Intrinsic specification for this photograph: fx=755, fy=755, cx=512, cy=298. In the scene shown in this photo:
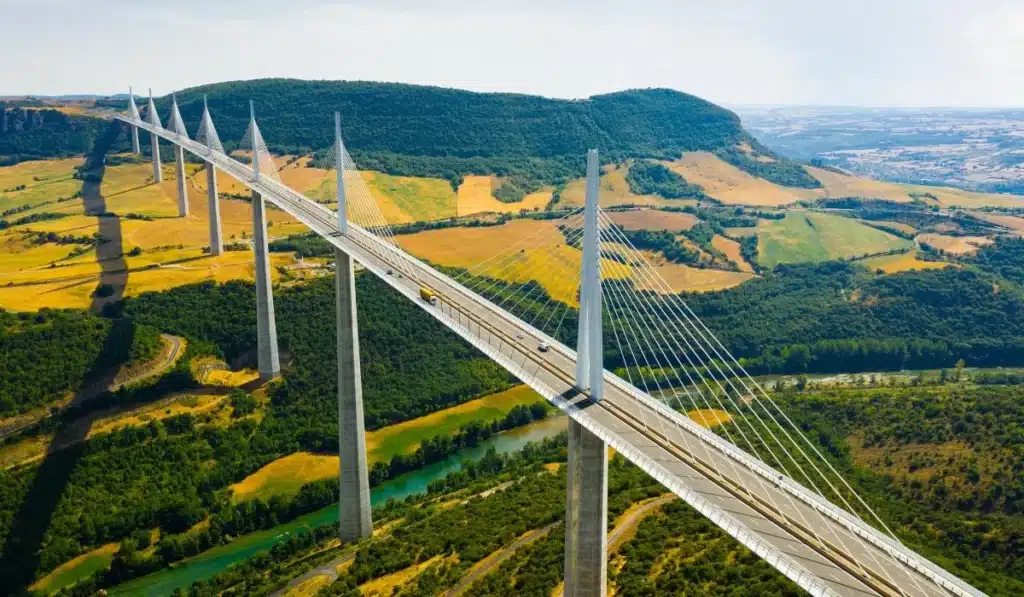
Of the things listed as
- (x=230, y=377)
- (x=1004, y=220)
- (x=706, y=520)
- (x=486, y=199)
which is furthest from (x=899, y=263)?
(x=230, y=377)

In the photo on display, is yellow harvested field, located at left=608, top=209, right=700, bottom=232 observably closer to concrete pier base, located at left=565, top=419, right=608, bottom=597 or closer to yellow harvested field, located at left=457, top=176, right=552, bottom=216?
yellow harvested field, located at left=457, top=176, right=552, bottom=216

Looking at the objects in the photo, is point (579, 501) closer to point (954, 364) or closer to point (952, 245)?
point (954, 364)

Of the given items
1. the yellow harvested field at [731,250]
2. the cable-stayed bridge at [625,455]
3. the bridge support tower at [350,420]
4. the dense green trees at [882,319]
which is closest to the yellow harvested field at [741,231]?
the yellow harvested field at [731,250]

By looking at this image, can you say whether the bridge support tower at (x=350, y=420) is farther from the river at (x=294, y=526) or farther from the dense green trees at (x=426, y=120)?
the dense green trees at (x=426, y=120)

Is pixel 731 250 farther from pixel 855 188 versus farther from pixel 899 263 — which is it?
pixel 855 188

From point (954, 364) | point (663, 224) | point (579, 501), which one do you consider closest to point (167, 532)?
point (579, 501)
